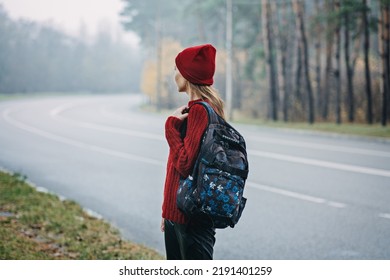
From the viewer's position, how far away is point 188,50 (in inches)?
119

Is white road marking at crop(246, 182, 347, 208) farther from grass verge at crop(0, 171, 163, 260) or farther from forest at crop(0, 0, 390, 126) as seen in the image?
forest at crop(0, 0, 390, 126)

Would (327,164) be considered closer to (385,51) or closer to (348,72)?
(385,51)

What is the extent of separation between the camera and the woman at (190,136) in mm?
2902

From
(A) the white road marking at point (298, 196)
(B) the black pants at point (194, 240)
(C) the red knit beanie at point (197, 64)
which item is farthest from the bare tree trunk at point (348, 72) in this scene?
(B) the black pants at point (194, 240)

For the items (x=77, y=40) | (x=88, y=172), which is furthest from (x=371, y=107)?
(x=88, y=172)

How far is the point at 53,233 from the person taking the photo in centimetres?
578

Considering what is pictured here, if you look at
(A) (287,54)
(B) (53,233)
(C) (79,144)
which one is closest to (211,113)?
(B) (53,233)

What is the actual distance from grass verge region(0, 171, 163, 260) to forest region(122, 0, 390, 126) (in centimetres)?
1486

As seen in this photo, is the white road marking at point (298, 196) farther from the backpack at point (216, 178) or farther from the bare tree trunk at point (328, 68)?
the bare tree trunk at point (328, 68)

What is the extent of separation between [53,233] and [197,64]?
3423mm

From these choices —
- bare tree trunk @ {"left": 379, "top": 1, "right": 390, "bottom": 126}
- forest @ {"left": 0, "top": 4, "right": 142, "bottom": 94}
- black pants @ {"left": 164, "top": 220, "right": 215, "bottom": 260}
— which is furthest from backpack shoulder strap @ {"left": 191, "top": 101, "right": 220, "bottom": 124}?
bare tree trunk @ {"left": 379, "top": 1, "right": 390, "bottom": 126}

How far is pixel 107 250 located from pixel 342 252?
2.39m

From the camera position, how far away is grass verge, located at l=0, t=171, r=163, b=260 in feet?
16.5

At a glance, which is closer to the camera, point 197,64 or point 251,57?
point 197,64
